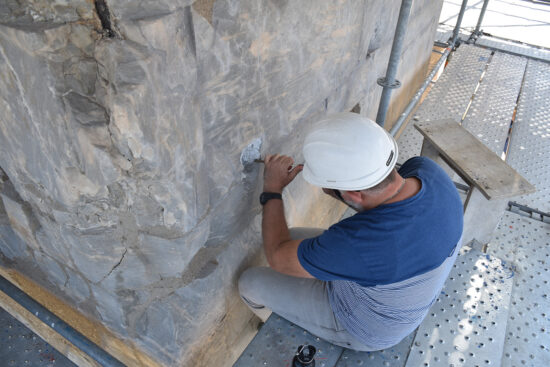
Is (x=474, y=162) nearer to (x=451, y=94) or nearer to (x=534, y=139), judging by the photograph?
(x=534, y=139)

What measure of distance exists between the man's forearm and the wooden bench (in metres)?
1.28

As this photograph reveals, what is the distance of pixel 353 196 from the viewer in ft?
5.09

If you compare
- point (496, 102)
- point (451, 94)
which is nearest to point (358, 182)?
point (451, 94)

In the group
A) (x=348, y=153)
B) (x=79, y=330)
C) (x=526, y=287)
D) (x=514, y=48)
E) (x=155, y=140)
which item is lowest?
(x=526, y=287)

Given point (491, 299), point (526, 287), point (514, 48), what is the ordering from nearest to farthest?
point (491, 299), point (526, 287), point (514, 48)

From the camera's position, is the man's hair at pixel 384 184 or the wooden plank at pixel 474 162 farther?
→ the wooden plank at pixel 474 162

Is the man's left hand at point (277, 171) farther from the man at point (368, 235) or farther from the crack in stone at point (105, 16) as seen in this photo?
the crack in stone at point (105, 16)

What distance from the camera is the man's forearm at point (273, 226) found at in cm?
170

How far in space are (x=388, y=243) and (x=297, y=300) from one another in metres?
0.69

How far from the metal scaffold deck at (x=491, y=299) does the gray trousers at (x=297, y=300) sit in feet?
0.27

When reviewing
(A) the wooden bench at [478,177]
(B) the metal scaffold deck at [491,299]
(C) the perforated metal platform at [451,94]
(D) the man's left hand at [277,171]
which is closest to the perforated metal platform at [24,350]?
(B) the metal scaffold deck at [491,299]

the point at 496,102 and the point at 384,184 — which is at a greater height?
the point at 384,184

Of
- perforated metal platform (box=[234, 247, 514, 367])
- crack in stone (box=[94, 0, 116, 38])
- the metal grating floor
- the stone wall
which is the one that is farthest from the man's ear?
the metal grating floor

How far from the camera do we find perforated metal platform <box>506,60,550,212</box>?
319cm
